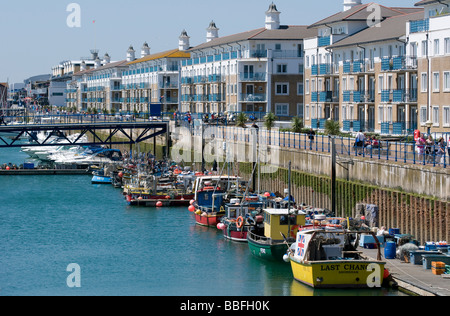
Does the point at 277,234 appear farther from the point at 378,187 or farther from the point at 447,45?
the point at 447,45

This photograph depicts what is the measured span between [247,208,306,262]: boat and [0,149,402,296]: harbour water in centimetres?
60

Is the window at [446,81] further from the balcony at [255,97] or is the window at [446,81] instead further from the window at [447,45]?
the balcony at [255,97]

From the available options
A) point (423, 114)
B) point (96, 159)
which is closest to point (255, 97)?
point (96, 159)

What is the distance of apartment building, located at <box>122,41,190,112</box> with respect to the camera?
15688 centimetres

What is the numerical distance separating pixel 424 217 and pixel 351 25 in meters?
46.9

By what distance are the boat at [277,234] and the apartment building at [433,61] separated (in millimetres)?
18245

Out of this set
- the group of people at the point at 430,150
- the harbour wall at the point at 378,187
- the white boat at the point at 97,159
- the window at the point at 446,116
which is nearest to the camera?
the harbour wall at the point at 378,187

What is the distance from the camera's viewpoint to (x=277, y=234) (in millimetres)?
48375

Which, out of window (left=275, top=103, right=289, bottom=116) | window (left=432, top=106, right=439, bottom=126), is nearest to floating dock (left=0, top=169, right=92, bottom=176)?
window (left=275, top=103, right=289, bottom=116)

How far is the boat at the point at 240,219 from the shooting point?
54438 millimetres

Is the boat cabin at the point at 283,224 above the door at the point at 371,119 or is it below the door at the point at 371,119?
below

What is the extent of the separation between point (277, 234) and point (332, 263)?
28.2ft

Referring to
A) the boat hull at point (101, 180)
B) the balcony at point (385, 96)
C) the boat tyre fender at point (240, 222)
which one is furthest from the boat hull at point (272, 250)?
the boat hull at point (101, 180)
